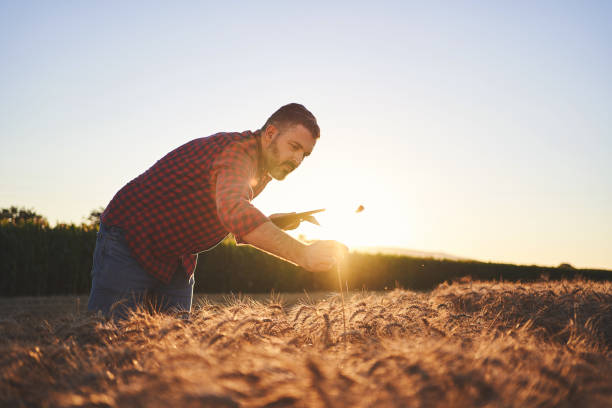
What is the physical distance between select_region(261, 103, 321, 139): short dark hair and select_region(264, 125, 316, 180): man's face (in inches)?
1.2

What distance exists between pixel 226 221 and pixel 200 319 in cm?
57

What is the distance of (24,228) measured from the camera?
12477mm

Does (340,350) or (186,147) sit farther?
(186,147)

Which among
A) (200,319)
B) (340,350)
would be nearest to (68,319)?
(200,319)

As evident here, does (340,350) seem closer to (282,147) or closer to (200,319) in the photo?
(200,319)

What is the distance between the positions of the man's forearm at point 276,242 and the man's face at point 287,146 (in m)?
0.91

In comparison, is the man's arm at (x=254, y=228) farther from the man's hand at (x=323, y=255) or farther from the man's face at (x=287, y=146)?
the man's face at (x=287, y=146)

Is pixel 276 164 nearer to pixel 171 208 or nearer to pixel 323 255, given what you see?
pixel 171 208

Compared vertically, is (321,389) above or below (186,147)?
below

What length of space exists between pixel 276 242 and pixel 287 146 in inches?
38.8

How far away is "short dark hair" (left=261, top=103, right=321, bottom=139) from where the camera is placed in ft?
10.0

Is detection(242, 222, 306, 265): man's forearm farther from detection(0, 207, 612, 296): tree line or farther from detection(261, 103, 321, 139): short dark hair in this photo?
detection(0, 207, 612, 296): tree line

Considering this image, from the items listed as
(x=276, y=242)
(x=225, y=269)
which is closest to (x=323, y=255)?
(x=276, y=242)

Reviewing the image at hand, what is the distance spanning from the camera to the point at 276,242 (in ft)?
7.65
